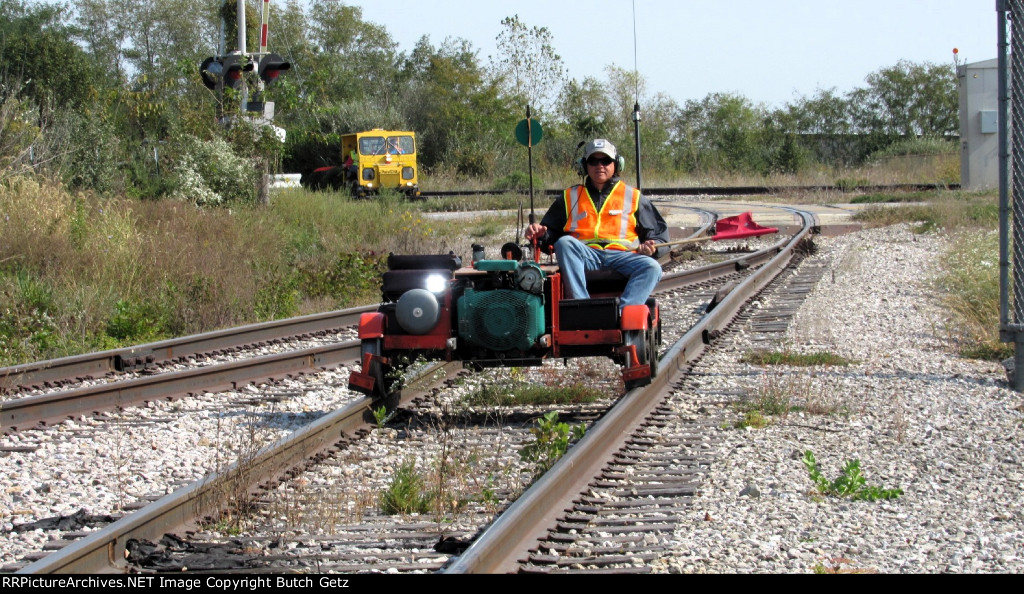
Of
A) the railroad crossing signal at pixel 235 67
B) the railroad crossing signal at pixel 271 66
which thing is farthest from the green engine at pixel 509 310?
the railroad crossing signal at pixel 235 67

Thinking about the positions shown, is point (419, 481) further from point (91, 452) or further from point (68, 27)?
point (68, 27)

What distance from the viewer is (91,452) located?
21.0 ft

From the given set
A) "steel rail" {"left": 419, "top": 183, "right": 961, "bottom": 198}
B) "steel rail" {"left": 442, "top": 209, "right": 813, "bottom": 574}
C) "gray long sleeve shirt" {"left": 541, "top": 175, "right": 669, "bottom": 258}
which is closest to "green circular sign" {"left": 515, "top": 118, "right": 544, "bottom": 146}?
"gray long sleeve shirt" {"left": 541, "top": 175, "right": 669, "bottom": 258}

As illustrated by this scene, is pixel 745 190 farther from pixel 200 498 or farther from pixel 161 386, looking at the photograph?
pixel 200 498

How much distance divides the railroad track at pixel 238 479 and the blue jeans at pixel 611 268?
143 centimetres

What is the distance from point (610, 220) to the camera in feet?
25.3

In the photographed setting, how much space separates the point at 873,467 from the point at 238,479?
3.09 metres

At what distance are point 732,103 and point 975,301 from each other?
174 feet

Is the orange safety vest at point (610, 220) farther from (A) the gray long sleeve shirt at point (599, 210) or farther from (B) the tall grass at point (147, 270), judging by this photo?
(B) the tall grass at point (147, 270)

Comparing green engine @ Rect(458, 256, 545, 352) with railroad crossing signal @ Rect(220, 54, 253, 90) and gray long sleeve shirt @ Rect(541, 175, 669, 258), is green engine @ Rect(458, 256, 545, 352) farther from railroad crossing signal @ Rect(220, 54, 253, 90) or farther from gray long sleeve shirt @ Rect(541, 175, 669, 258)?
railroad crossing signal @ Rect(220, 54, 253, 90)

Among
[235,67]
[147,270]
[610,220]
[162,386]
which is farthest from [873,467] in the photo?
[235,67]

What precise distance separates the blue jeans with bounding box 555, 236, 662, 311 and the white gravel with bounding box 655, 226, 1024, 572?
85cm

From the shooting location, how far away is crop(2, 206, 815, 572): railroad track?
404cm

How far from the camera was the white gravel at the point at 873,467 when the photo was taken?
13.9 feet
